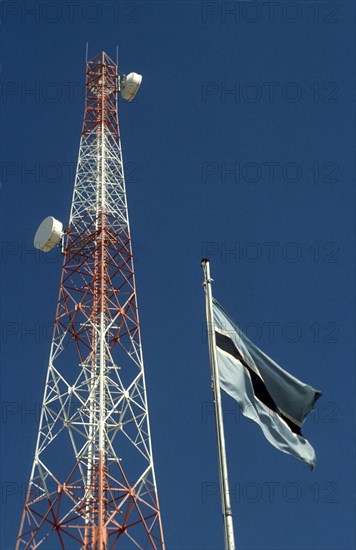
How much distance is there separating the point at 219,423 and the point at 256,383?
255cm

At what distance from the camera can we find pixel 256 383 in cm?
2069

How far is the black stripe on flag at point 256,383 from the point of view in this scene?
20.3 m

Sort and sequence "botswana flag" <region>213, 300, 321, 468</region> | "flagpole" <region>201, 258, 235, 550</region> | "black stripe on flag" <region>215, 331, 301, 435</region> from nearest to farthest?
1. "flagpole" <region>201, 258, 235, 550</region>
2. "botswana flag" <region>213, 300, 321, 468</region>
3. "black stripe on flag" <region>215, 331, 301, 435</region>

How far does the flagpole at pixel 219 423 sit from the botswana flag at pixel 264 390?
1.58ft

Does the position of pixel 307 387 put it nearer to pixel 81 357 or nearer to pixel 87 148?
pixel 81 357

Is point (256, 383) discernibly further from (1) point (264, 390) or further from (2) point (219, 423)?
(2) point (219, 423)

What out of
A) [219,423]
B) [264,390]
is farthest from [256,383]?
[219,423]

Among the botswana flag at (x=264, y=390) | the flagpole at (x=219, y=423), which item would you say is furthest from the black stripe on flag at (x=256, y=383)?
the flagpole at (x=219, y=423)

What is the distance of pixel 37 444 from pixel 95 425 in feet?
8.05

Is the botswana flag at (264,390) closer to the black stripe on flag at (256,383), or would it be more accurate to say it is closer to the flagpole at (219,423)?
the black stripe on flag at (256,383)

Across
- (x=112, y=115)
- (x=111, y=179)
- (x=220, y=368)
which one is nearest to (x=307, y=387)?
(x=220, y=368)

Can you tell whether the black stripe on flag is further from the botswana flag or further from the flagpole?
the flagpole

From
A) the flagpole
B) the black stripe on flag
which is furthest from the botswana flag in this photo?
the flagpole

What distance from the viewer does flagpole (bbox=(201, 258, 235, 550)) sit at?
56.6 ft
